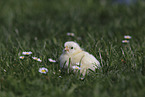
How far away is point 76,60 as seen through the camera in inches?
134

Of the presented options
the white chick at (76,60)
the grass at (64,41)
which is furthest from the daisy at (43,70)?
the white chick at (76,60)

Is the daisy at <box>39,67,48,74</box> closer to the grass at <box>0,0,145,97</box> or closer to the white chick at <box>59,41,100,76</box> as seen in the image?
the grass at <box>0,0,145,97</box>

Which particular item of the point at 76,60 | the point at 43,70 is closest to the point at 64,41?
the point at 76,60

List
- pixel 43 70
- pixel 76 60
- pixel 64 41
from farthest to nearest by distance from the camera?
pixel 64 41 < pixel 76 60 < pixel 43 70

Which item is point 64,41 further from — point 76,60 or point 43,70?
point 43,70

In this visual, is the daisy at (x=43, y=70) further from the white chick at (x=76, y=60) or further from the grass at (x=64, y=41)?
the white chick at (x=76, y=60)

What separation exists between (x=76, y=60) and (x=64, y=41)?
4.58ft

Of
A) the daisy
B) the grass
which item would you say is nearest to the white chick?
the grass

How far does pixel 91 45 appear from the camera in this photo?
4.27 m

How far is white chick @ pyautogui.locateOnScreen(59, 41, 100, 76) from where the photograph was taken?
10.8ft

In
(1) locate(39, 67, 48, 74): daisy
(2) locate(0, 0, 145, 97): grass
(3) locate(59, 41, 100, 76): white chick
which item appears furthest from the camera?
(3) locate(59, 41, 100, 76): white chick

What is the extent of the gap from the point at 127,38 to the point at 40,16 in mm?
3074

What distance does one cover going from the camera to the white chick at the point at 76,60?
329 cm

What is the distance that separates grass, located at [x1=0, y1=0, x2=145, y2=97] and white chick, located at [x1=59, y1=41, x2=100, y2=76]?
0.14 m
